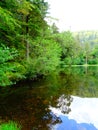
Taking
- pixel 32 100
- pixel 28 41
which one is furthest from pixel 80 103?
pixel 28 41

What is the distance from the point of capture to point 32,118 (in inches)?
403

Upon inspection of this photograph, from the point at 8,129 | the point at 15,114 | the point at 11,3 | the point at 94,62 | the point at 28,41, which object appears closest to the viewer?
the point at 8,129

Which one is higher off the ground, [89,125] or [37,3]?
[37,3]

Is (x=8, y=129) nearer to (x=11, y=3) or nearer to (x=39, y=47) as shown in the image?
(x=11, y=3)

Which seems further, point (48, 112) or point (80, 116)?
point (48, 112)

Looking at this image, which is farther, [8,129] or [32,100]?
[32,100]

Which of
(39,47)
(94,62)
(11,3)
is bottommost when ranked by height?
(94,62)

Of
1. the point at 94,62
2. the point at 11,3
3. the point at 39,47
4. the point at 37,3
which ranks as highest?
the point at 37,3

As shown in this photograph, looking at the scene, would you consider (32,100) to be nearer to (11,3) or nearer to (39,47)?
(11,3)

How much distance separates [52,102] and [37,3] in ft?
45.7

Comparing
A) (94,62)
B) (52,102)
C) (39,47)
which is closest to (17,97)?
(52,102)

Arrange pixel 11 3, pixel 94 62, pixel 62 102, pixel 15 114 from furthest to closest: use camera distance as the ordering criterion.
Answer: pixel 94 62 → pixel 11 3 → pixel 62 102 → pixel 15 114

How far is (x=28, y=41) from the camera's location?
75.0 ft

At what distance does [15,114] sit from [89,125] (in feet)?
10.7
